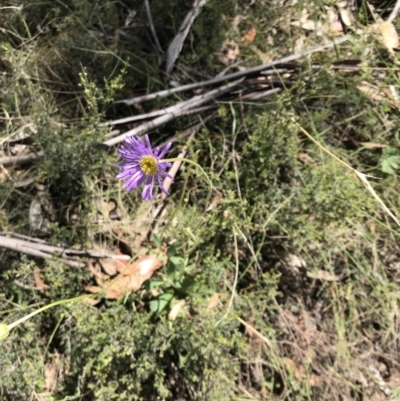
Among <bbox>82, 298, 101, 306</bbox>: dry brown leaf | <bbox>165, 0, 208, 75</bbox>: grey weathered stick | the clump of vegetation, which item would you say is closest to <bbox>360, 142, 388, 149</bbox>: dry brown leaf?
the clump of vegetation

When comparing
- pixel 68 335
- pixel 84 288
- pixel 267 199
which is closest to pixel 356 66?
pixel 267 199

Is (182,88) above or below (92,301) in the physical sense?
above

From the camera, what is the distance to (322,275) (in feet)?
6.24

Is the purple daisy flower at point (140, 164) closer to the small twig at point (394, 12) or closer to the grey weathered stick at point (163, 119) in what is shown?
the grey weathered stick at point (163, 119)

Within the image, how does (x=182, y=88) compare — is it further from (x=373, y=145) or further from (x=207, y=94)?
(x=373, y=145)

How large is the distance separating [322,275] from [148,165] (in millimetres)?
907

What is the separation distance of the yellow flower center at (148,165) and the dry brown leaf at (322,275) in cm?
85

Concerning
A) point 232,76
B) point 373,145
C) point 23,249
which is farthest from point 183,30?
point 23,249

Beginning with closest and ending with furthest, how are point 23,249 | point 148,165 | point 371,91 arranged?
point 148,165 < point 23,249 < point 371,91

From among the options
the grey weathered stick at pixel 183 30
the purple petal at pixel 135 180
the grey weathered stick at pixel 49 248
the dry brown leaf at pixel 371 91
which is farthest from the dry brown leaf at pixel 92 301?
the dry brown leaf at pixel 371 91

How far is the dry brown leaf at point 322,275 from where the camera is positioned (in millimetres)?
1882

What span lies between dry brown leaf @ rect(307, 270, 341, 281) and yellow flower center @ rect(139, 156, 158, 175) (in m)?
0.85

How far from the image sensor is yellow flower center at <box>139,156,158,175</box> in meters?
1.34

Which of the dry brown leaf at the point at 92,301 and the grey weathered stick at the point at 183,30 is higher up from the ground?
the grey weathered stick at the point at 183,30
